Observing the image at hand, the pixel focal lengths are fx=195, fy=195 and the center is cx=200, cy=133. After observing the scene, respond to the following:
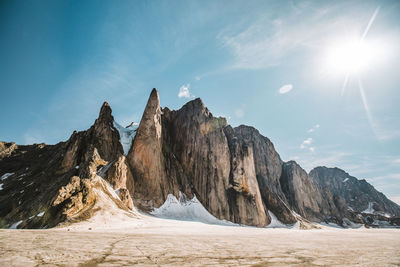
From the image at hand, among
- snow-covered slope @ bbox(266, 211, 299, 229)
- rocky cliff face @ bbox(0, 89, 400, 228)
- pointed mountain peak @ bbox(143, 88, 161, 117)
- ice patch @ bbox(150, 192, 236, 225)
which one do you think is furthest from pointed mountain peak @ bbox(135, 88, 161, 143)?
snow-covered slope @ bbox(266, 211, 299, 229)

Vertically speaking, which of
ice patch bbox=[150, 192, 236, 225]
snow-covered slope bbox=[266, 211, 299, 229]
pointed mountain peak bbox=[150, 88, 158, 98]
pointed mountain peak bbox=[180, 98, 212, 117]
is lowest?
snow-covered slope bbox=[266, 211, 299, 229]

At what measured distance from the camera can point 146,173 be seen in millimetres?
41594

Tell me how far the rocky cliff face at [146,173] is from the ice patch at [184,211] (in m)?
1.15

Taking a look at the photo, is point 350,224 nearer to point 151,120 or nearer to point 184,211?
point 184,211

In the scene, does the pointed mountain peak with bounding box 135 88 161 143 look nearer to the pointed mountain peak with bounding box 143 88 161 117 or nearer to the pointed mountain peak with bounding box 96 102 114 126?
the pointed mountain peak with bounding box 143 88 161 117

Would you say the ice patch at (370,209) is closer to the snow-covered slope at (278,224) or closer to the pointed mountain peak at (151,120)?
the snow-covered slope at (278,224)

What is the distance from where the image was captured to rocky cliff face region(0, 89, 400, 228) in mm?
26417

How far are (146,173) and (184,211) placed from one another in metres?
11.8

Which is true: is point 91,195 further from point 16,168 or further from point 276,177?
point 276,177

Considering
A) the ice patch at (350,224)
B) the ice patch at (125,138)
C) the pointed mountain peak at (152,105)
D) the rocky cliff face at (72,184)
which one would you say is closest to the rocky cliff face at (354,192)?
the ice patch at (350,224)

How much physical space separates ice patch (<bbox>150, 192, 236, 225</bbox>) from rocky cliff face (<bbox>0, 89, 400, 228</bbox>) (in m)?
1.15

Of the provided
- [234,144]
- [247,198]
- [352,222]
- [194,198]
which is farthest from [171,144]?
[352,222]

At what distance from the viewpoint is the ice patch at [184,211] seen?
39134mm

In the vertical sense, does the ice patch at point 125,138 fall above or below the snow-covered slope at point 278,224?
above
